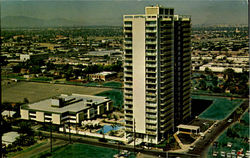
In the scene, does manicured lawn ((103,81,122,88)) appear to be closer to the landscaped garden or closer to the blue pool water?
the blue pool water

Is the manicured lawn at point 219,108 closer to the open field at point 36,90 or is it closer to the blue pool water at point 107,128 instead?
the blue pool water at point 107,128

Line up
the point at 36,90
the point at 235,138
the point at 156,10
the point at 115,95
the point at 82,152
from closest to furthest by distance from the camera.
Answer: the point at 82,152, the point at 156,10, the point at 235,138, the point at 115,95, the point at 36,90

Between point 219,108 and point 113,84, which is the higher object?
point 113,84

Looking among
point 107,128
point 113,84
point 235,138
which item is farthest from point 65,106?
point 113,84

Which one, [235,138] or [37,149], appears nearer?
[37,149]

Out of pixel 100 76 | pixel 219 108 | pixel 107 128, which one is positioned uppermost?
pixel 100 76

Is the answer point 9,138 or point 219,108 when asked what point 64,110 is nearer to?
point 9,138
